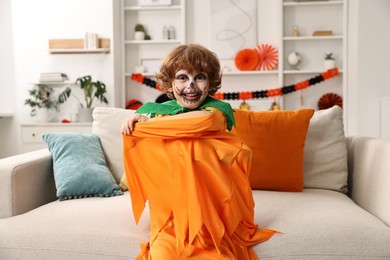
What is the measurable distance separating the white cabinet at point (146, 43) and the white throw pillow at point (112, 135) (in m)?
3.10

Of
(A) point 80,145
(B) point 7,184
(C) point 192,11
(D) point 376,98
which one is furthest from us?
(C) point 192,11

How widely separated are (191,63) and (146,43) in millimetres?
4058

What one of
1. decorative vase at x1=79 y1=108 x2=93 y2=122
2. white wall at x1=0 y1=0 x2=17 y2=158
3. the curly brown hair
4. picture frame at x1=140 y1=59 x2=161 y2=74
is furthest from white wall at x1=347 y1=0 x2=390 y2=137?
white wall at x1=0 y1=0 x2=17 y2=158

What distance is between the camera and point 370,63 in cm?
521

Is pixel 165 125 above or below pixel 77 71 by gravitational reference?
below

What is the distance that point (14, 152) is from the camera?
540 cm

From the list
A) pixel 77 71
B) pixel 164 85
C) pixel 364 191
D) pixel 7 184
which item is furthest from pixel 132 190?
pixel 77 71

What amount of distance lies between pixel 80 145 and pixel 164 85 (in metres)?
0.76

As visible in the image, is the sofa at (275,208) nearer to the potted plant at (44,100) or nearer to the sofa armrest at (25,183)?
the sofa armrest at (25,183)

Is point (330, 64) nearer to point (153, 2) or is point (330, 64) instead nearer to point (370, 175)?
point (153, 2)

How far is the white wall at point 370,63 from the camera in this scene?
519 centimetres

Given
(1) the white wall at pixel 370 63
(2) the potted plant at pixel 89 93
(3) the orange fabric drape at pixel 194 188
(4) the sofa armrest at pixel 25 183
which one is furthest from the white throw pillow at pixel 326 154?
(2) the potted plant at pixel 89 93

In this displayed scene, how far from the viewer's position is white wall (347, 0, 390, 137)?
204 inches

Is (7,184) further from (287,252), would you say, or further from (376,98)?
(376,98)
